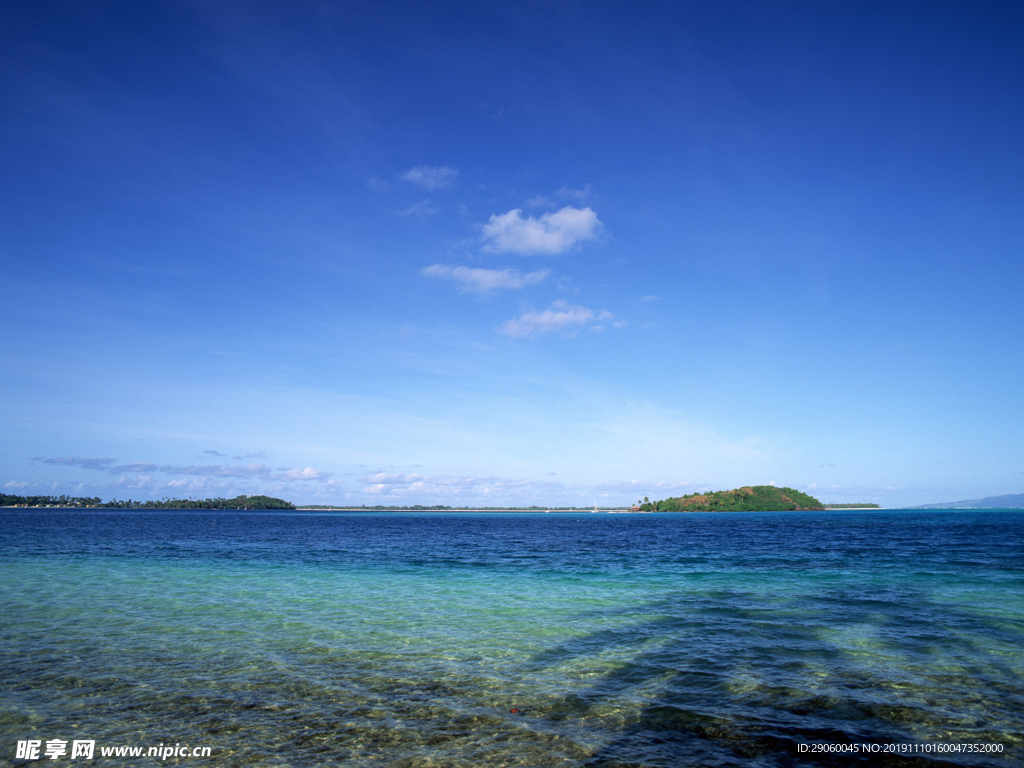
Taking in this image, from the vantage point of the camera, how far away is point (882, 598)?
22.9 metres

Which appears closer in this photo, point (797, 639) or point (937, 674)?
point (937, 674)

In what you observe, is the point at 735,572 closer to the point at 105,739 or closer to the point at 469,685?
the point at 469,685

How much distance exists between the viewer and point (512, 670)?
41.6 ft

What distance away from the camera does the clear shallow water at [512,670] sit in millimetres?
8758

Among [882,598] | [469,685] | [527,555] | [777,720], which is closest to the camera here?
[777,720]

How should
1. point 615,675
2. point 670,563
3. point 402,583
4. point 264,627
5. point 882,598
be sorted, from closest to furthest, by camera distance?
point 615,675 → point 264,627 → point 882,598 → point 402,583 → point 670,563

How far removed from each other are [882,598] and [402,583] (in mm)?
22027

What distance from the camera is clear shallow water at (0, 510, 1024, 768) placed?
8758 millimetres

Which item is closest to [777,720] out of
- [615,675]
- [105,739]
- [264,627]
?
[615,675]

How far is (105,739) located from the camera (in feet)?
28.4

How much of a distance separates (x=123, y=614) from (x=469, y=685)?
46.7 ft

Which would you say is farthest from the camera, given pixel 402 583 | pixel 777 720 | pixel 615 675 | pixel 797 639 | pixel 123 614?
pixel 402 583

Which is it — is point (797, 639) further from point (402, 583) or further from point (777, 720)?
point (402, 583)

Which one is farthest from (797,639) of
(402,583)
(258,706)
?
(402,583)
